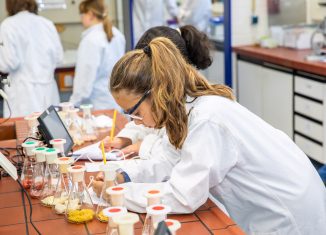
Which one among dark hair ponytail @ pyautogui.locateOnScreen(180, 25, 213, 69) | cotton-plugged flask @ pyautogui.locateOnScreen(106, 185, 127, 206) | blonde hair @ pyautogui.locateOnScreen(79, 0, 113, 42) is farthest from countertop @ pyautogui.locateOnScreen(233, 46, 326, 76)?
cotton-plugged flask @ pyautogui.locateOnScreen(106, 185, 127, 206)

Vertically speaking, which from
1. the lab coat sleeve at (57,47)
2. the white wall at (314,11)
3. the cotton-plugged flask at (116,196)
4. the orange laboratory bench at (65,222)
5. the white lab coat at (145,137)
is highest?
the white wall at (314,11)

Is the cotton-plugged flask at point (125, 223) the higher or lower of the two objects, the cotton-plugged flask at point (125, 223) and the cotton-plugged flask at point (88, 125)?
the higher

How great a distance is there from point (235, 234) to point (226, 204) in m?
0.32

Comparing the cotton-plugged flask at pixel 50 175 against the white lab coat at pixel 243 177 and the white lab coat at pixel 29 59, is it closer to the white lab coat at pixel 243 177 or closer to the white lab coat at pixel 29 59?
the white lab coat at pixel 243 177

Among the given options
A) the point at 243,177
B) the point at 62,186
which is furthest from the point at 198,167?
the point at 62,186

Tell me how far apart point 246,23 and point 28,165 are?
11.9ft

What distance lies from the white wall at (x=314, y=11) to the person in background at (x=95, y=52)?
6.55 feet

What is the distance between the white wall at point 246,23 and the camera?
16.9ft

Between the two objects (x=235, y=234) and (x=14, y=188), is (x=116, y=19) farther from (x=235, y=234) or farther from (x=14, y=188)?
(x=235, y=234)

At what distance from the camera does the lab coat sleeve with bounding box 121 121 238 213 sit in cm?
158

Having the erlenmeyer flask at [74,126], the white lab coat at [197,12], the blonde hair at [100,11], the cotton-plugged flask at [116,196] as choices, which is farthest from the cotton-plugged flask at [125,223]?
the white lab coat at [197,12]

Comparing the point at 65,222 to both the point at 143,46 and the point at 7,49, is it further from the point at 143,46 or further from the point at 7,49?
the point at 7,49

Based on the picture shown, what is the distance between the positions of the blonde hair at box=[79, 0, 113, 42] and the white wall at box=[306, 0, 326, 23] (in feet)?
6.88

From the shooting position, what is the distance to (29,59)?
4066 mm
